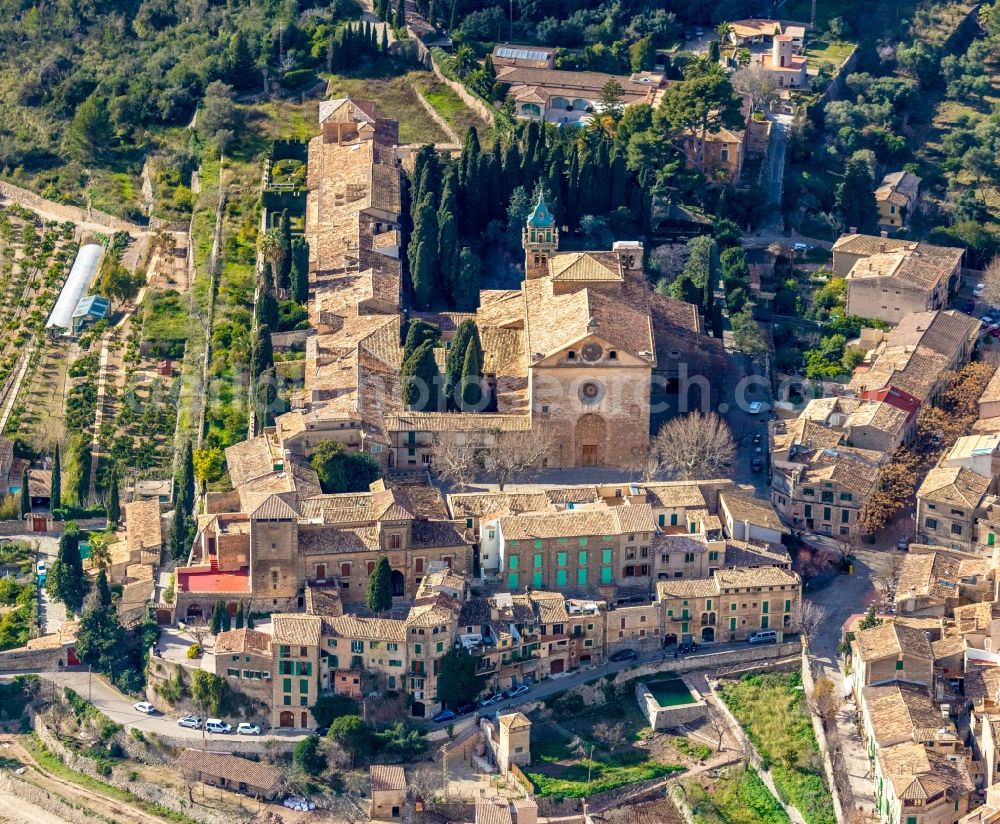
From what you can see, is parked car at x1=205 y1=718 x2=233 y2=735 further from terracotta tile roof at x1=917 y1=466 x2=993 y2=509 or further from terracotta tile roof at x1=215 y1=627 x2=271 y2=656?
terracotta tile roof at x1=917 y1=466 x2=993 y2=509

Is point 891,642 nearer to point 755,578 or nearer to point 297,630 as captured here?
point 755,578

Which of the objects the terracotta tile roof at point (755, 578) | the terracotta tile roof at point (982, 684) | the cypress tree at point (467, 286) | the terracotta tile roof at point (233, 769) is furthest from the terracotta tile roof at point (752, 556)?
the cypress tree at point (467, 286)

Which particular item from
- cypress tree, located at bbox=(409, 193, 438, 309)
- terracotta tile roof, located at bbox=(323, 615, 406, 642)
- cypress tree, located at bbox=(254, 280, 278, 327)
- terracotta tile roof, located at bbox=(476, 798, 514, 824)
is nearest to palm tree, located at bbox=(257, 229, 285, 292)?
cypress tree, located at bbox=(254, 280, 278, 327)

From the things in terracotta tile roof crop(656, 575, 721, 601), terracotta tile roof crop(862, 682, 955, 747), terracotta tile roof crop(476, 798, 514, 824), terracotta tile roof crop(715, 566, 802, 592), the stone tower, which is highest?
the stone tower

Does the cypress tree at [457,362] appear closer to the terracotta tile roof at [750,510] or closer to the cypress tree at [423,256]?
the cypress tree at [423,256]

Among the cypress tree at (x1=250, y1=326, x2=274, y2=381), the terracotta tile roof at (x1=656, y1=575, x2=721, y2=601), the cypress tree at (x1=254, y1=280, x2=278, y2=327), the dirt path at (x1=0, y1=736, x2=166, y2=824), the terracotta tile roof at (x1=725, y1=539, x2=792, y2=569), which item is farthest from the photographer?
the cypress tree at (x1=254, y1=280, x2=278, y2=327)

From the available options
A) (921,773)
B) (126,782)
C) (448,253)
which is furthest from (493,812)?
(448,253)
